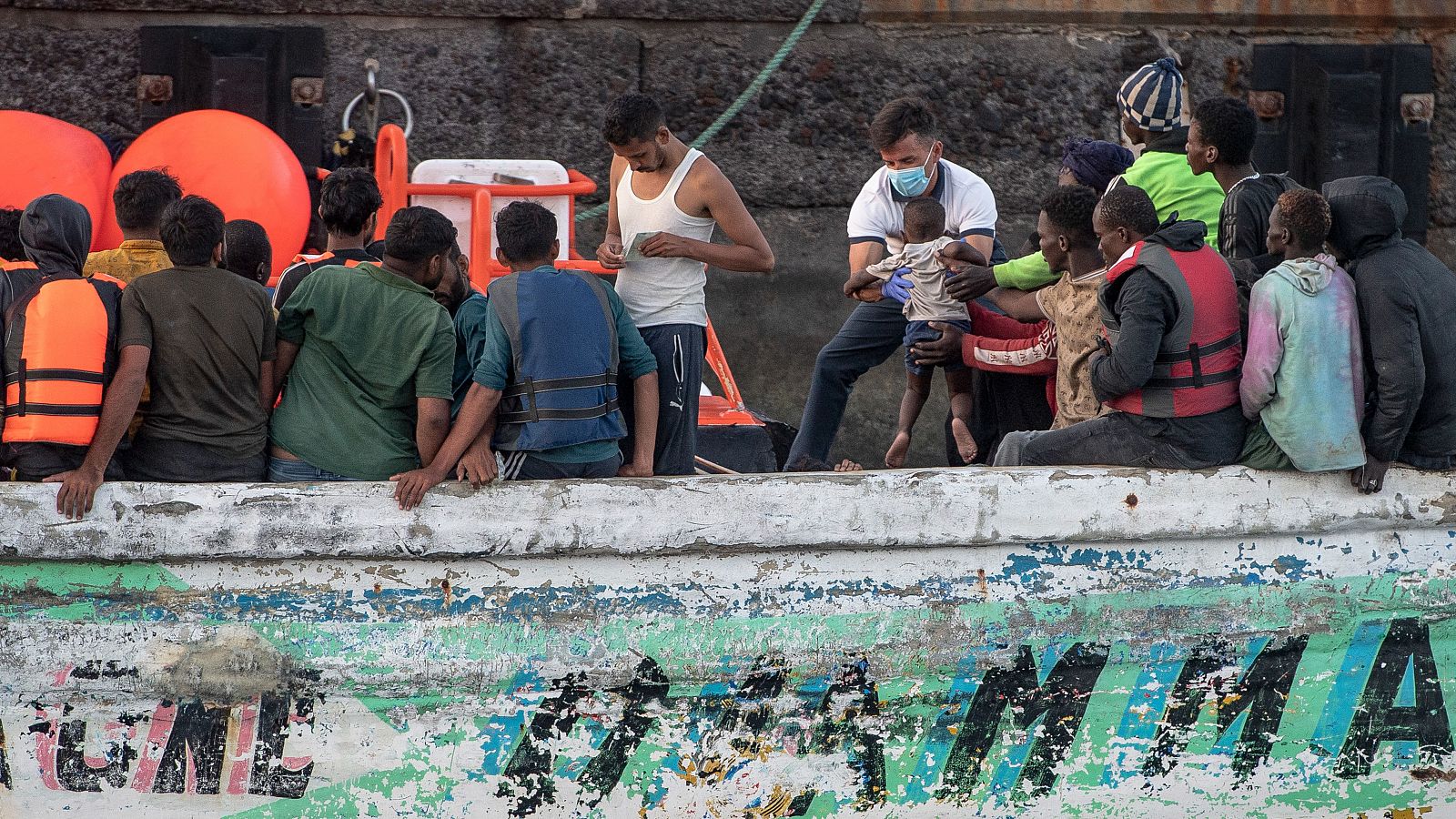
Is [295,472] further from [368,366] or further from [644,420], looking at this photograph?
[644,420]

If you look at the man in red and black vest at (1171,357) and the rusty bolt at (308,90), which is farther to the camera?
the rusty bolt at (308,90)

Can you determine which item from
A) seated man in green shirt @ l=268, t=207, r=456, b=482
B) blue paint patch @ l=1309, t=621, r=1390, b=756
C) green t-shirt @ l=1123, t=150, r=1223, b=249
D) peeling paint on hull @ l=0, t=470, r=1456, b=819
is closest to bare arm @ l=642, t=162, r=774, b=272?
seated man in green shirt @ l=268, t=207, r=456, b=482

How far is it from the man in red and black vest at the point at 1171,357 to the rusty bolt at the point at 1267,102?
3.38 m

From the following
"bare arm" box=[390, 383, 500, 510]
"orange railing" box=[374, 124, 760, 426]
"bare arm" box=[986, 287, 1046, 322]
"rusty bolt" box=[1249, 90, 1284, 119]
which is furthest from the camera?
"rusty bolt" box=[1249, 90, 1284, 119]

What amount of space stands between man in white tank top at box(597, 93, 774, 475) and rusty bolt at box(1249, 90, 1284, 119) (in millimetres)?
3651

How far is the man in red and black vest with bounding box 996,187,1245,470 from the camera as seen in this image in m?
3.37

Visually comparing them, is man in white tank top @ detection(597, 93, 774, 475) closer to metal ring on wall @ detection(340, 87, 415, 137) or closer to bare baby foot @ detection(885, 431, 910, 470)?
bare baby foot @ detection(885, 431, 910, 470)

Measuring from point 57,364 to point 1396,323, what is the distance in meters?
3.09

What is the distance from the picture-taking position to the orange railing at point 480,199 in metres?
4.87

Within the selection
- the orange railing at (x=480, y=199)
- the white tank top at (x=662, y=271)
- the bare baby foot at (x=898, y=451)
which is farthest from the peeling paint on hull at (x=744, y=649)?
the orange railing at (x=480, y=199)

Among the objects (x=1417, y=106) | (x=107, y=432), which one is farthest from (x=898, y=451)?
(x=1417, y=106)

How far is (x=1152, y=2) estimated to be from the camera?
6.42m

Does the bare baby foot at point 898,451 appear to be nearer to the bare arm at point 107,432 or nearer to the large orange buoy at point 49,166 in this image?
the bare arm at point 107,432

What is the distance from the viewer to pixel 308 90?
606 cm
